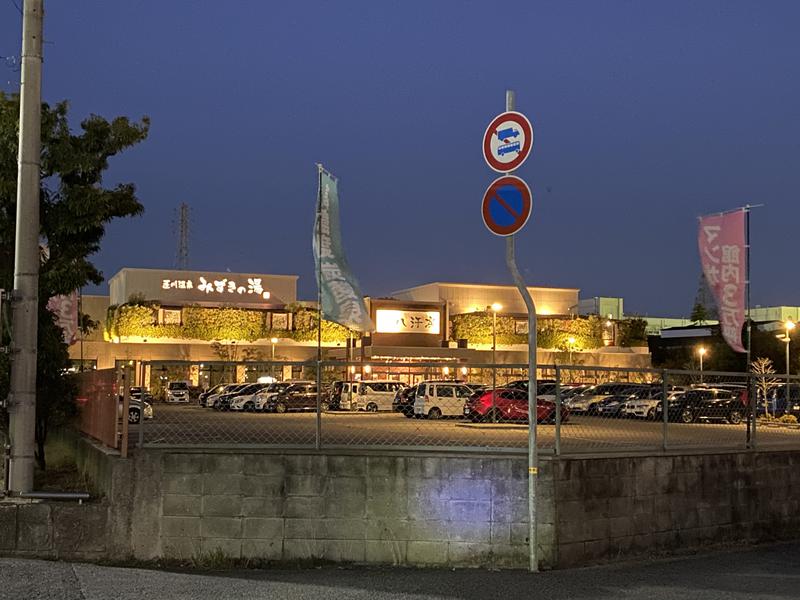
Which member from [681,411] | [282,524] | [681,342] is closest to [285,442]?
[282,524]

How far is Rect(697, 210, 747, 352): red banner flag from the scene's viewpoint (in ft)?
59.7

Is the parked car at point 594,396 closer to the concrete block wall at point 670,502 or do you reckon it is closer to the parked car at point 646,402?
the parked car at point 646,402

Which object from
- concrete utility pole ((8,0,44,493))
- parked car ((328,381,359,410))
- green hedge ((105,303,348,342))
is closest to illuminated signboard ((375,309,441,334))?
green hedge ((105,303,348,342))

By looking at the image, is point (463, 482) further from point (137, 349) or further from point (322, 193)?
point (137, 349)

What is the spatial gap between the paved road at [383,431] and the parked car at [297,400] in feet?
0.80

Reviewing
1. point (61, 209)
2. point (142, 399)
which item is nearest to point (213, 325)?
point (61, 209)

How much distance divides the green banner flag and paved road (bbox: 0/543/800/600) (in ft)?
37.8

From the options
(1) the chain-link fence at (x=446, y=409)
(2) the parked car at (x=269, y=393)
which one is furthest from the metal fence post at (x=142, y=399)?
(2) the parked car at (x=269, y=393)

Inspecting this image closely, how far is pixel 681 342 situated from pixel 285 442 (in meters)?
83.1

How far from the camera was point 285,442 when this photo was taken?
399 inches

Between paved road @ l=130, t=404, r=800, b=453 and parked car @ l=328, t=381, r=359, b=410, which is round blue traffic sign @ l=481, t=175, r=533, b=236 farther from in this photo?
parked car @ l=328, t=381, r=359, b=410

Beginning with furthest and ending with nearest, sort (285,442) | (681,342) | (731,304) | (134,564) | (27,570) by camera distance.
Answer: (681,342) → (731,304) → (285,442) → (134,564) → (27,570)

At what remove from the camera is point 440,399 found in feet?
34.3

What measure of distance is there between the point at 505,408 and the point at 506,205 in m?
Answer: 3.43
